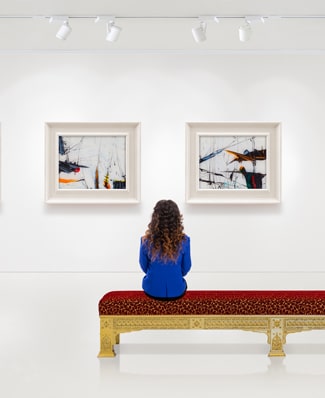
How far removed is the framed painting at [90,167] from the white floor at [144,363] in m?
2.79

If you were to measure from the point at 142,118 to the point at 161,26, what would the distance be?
164 centimetres

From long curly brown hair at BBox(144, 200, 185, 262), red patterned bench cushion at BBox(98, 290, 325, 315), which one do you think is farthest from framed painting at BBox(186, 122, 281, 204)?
red patterned bench cushion at BBox(98, 290, 325, 315)

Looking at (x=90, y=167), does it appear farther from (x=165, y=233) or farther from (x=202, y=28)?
(x=165, y=233)

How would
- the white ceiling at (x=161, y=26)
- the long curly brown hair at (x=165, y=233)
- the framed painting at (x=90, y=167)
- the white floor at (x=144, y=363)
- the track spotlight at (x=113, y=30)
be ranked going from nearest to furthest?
the white floor at (x=144, y=363), the long curly brown hair at (x=165, y=233), the white ceiling at (x=161, y=26), the track spotlight at (x=113, y=30), the framed painting at (x=90, y=167)

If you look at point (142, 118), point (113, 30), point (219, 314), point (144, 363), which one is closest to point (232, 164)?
point (142, 118)

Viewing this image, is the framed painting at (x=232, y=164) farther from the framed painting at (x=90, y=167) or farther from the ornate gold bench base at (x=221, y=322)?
the ornate gold bench base at (x=221, y=322)

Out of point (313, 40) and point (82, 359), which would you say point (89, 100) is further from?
point (82, 359)

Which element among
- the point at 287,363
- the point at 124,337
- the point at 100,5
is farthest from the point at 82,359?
the point at 100,5

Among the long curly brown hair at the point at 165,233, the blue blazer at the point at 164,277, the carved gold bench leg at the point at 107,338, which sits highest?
the long curly brown hair at the point at 165,233

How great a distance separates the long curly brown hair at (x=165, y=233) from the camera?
4.22 meters

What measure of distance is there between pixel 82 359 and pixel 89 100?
17.1 ft

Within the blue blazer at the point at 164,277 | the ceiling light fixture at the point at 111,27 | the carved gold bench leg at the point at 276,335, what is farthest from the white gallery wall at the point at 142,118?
the carved gold bench leg at the point at 276,335

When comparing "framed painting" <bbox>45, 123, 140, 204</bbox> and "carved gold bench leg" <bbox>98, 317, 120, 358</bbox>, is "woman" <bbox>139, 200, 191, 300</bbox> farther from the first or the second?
"framed painting" <bbox>45, 123, 140, 204</bbox>

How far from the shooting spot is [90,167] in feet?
26.6
